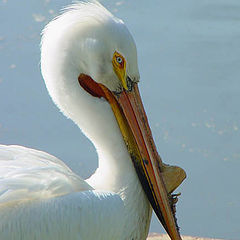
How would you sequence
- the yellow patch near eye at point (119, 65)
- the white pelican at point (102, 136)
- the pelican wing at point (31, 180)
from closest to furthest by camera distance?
the pelican wing at point (31, 180) < the white pelican at point (102, 136) < the yellow patch near eye at point (119, 65)

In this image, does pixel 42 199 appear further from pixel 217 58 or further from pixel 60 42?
pixel 217 58

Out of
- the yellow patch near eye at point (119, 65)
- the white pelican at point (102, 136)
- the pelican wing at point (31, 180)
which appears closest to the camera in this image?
the pelican wing at point (31, 180)

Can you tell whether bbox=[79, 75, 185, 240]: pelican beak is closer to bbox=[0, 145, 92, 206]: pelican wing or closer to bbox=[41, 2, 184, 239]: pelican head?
bbox=[41, 2, 184, 239]: pelican head

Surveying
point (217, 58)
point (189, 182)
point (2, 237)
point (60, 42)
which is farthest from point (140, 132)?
point (217, 58)

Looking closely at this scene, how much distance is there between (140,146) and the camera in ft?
10.3

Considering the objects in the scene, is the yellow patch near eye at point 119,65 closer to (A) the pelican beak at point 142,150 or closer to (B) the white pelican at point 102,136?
(B) the white pelican at point 102,136

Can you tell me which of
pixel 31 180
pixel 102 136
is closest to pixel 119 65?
pixel 102 136

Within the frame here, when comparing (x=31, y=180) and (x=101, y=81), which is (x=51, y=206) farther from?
(x=101, y=81)

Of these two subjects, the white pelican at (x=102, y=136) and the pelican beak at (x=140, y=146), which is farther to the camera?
the pelican beak at (x=140, y=146)

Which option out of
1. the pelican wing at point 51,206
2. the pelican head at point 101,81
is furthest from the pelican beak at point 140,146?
the pelican wing at point 51,206

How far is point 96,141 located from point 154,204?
42cm

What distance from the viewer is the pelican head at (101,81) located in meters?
3.04

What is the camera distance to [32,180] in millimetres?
2717

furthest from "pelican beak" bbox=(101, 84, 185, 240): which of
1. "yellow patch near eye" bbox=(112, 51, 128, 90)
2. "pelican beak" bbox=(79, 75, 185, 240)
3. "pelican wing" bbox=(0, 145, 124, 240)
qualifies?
"pelican wing" bbox=(0, 145, 124, 240)
